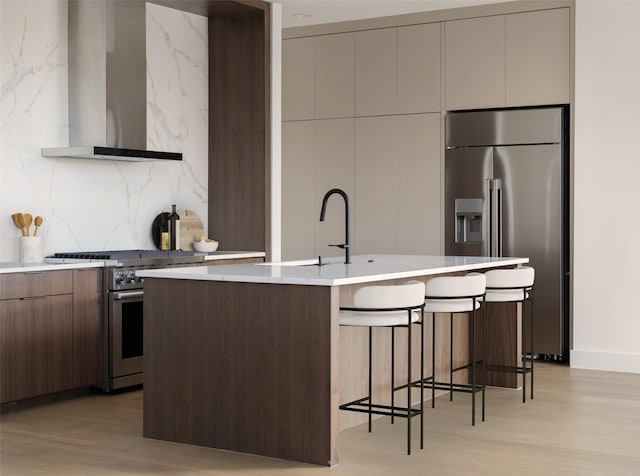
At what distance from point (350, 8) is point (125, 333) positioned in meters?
3.31

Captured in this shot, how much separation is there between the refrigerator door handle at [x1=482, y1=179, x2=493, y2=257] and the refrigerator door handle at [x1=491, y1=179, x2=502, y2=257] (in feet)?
0.09

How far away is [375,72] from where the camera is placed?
8.02m

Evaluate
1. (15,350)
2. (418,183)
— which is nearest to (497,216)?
(418,183)

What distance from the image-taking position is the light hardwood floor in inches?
164

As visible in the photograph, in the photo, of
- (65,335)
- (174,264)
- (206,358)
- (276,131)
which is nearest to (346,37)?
(276,131)

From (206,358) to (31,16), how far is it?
2.83 m

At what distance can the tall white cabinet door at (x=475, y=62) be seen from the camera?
7.42 metres

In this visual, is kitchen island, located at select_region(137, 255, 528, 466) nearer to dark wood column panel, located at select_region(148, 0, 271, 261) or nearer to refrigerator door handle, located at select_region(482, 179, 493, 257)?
dark wood column panel, located at select_region(148, 0, 271, 261)

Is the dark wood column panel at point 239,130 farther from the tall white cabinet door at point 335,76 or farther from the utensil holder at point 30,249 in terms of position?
the utensil holder at point 30,249

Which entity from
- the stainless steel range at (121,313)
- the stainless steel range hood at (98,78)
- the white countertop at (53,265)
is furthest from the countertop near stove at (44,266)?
the stainless steel range hood at (98,78)

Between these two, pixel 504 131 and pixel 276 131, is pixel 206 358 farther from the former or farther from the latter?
pixel 504 131

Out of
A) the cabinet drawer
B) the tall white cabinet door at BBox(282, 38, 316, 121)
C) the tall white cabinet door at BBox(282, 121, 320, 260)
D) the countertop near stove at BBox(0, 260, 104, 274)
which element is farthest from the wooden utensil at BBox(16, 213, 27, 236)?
the tall white cabinet door at BBox(282, 38, 316, 121)

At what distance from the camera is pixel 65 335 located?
5613mm

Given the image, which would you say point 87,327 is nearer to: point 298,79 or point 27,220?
point 27,220
